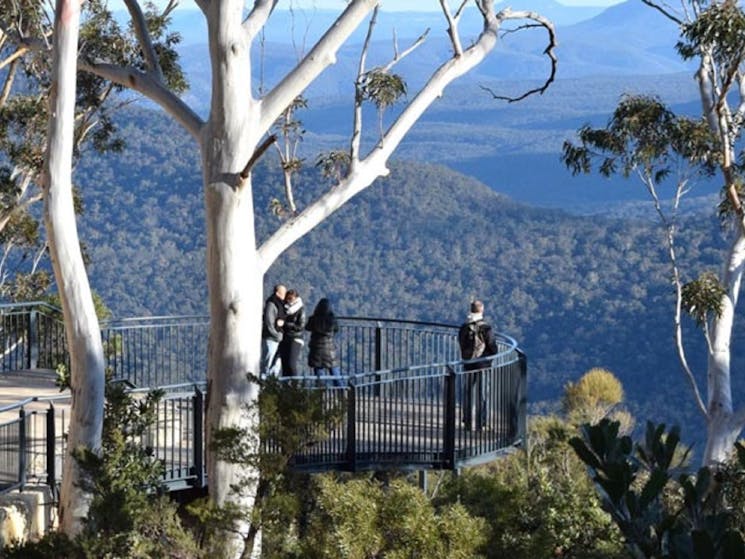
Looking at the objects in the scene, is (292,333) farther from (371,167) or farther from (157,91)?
(157,91)

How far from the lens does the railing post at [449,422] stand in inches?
517

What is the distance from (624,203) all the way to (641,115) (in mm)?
117337

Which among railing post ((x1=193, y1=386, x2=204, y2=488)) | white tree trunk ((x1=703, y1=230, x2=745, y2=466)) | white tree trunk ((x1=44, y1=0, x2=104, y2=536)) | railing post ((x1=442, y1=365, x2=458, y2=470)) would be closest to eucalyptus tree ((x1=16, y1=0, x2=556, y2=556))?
railing post ((x1=193, y1=386, x2=204, y2=488))

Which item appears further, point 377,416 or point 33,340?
point 33,340

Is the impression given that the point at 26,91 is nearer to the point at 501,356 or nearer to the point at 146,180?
the point at 501,356

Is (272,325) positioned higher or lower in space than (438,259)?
lower

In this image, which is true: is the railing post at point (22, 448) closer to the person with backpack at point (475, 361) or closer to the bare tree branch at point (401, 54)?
the person with backpack at point (475, 361)

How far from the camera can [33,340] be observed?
1764 cm

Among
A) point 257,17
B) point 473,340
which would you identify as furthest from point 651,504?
point 473,340

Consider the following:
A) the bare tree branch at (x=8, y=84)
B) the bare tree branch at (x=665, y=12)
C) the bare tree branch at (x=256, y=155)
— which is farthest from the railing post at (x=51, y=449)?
the bare tree branch at (x=8, y=84)

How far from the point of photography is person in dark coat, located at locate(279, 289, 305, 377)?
595 inches

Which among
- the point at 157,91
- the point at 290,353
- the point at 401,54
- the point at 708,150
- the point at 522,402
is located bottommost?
the point at 522,402

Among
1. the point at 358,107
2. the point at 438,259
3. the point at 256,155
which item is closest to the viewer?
the point at 256,155

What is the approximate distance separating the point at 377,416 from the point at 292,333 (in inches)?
70.3
